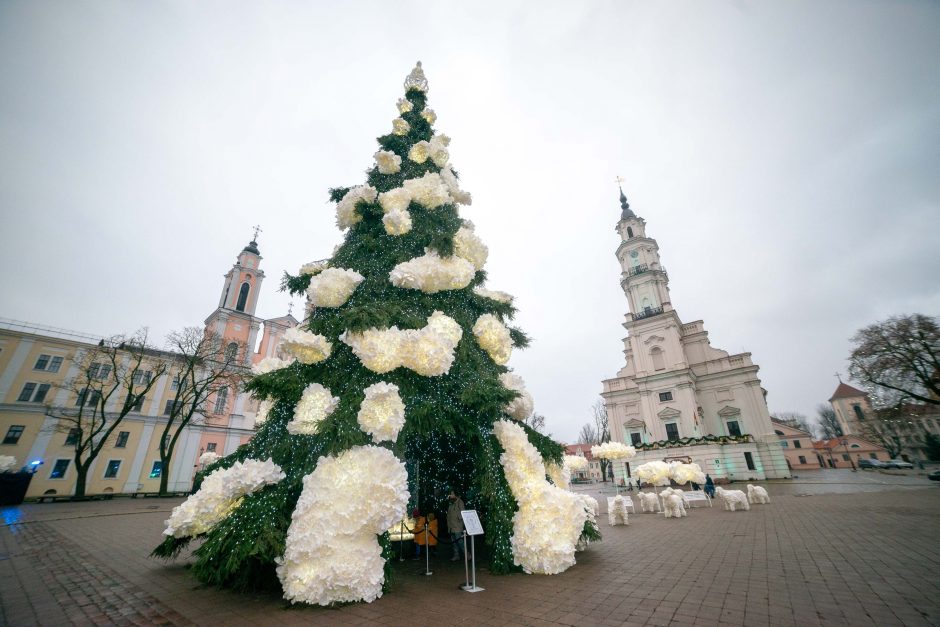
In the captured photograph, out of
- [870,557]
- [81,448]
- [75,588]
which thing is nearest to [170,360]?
[81,448]

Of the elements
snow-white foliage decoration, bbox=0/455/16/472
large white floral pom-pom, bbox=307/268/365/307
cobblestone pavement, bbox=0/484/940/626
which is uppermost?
large white floral pom-pom, bbox=307/268/365/307

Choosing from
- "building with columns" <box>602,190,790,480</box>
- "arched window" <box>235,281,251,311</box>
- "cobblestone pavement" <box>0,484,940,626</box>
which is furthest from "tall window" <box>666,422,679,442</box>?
"arched window" <box>235,281,251,311</box>

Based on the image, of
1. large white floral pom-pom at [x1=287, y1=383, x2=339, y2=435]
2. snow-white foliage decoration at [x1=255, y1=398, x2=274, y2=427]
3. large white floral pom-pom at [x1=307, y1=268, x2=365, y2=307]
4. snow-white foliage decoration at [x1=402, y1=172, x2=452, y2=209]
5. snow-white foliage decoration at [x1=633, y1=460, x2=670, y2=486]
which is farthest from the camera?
snow-white foliage decoration at [x1=633, y1=460, x2=670, y2=486]

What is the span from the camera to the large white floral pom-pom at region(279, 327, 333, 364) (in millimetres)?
5664

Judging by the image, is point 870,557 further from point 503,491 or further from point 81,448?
point 81,448

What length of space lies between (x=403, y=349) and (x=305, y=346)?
5.29ft

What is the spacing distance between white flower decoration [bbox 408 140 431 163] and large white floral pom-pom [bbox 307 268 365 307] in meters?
3.64

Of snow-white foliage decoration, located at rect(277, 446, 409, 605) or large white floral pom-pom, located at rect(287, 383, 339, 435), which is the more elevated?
large white floral pom-pom, located at rect(287, 383, 339, 435)

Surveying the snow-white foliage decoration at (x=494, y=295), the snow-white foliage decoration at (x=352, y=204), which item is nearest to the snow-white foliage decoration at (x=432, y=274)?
the snow-white foliage decoration at (x=494, y=295)

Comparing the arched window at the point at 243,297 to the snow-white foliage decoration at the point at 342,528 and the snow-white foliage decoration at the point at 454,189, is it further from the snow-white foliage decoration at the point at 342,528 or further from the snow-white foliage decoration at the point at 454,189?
the snow-white foliage decoration at the point at 342,528

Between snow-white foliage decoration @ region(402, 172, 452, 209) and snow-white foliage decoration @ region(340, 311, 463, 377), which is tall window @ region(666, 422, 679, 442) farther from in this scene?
snow-white foliage decoration @ region(340, 311, 463, 377)

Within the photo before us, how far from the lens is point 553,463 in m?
7.05

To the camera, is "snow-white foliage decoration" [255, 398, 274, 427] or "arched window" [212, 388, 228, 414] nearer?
"snow-white foliage decoration" [255, 398, 274, 427]

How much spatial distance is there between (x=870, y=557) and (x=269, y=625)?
9.25 m
